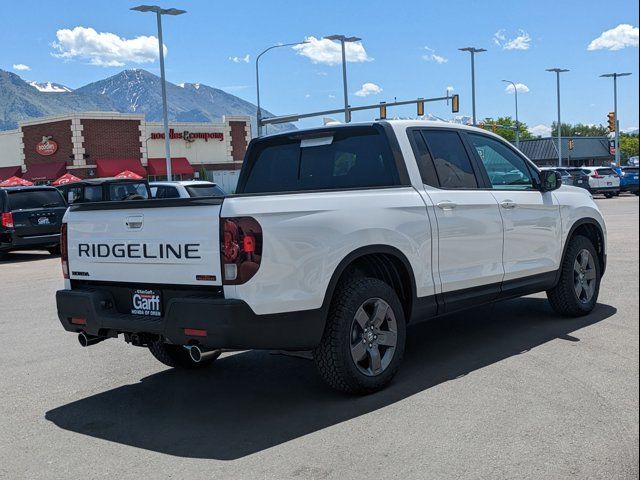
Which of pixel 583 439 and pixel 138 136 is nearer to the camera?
pixel 583 439

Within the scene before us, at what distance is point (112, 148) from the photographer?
48.8 meters

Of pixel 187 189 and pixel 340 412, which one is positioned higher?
pixel 187 189

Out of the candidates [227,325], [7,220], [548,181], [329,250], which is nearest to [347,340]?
[329,250]

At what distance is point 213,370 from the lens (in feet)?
20.1

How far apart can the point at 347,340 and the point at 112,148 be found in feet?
153

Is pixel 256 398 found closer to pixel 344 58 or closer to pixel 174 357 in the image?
pixel 174 357

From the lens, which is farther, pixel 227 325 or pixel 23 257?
pixel 23 257

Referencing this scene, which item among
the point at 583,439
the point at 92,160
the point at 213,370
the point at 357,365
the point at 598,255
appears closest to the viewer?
the point at 583,439

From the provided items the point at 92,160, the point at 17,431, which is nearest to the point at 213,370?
the point at 17,431

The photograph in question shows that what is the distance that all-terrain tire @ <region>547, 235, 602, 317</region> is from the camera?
7.02m

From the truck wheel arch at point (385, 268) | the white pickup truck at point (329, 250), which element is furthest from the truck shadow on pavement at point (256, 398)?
the truck wheel arch at point (385, 268)

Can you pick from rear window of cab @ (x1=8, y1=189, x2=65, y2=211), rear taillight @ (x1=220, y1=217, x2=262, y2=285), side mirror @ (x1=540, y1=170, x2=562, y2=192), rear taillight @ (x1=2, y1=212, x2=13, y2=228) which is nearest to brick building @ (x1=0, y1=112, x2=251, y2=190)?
rear window of cab @ (x1=8, y1=189, x2=65, y2=211)

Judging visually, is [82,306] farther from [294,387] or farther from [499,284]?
[499,284]

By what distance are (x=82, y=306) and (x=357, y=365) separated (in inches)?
77.8
